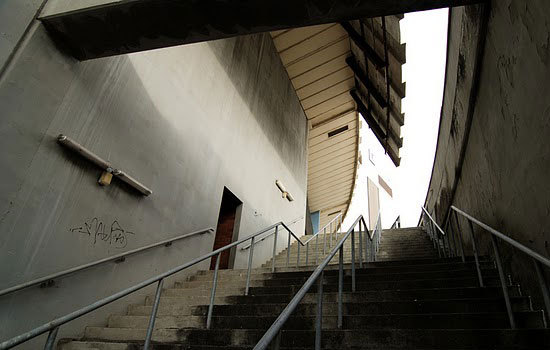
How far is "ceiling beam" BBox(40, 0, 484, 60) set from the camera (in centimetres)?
282

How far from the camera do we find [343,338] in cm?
241

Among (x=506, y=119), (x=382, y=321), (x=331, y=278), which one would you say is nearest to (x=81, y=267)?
(x=331, y=278)

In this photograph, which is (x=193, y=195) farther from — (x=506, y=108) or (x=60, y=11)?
(x=506, y=108)

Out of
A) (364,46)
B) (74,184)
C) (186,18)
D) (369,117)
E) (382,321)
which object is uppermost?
(369,117)

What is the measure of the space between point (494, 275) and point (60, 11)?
15.5ft

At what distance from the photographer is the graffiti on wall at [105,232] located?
3.56 m

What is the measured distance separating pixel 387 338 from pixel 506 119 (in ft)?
6.20

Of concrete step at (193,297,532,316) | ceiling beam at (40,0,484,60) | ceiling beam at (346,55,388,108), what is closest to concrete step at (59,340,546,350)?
concrete step at (193,297,532,316)

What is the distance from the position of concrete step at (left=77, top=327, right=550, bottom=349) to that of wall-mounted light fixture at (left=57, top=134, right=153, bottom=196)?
1.84m

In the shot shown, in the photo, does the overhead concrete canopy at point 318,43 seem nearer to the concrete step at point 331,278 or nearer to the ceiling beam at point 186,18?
the ceiling beam at point 186,18

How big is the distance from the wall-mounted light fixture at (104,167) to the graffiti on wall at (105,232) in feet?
1.47

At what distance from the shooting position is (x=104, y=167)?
3.78 m

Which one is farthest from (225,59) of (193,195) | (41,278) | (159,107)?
(41,278)

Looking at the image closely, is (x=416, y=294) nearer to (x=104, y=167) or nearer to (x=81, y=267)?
(x=81, y=267)
